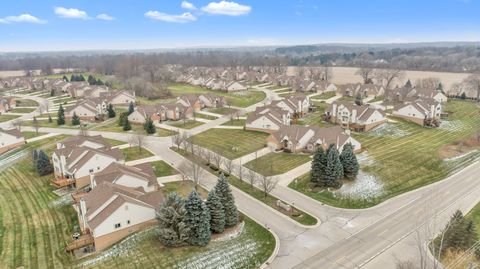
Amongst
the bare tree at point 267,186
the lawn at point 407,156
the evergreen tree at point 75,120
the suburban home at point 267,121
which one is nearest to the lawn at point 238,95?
the suburban home at point 267,121

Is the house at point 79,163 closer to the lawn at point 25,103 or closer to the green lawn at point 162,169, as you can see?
the green lawn at point 162,169

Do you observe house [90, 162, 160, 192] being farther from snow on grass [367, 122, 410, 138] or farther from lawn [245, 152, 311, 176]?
snow on grass [367, 122, 410, 138]

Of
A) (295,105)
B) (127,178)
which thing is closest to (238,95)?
(295,105)

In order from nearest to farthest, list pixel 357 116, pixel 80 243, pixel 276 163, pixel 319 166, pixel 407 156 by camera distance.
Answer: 1. pixel 80 243
2. pixel 319 166
3. pixel 276 163
4. pixel 407 156
5. pixel 357 116

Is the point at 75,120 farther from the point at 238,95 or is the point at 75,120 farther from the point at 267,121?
the point at 238,95

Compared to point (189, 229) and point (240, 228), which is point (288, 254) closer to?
point (240, 228)

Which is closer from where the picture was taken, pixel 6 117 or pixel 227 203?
pixel 227 203
